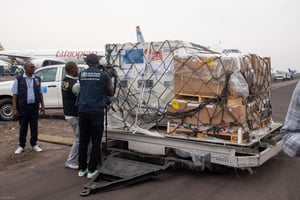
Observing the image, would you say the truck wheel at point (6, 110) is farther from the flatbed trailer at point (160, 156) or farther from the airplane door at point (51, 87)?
the flatbed trailer at point (160, 156)

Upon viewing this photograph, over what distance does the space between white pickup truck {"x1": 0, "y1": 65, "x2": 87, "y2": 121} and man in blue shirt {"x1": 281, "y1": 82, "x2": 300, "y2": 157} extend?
398 inches

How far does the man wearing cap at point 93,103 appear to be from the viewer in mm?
5578

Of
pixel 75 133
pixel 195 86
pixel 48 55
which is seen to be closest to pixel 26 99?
pixel 75 133

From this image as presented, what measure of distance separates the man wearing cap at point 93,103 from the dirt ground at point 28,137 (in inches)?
72.3

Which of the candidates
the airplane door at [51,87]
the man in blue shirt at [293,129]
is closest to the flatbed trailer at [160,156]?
the man in blue shirt at [293,129]

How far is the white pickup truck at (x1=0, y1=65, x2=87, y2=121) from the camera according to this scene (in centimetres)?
1177

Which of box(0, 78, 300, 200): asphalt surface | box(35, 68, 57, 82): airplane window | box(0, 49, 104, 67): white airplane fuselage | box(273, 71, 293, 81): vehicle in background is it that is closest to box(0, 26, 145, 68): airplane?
box(0, 49, 104, 67): white airplane fuselage

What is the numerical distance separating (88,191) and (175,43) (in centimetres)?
284

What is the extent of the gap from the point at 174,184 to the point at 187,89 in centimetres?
156

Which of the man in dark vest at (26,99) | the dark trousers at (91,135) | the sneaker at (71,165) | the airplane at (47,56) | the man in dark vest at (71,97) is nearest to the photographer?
the dark trousers at (91,135)

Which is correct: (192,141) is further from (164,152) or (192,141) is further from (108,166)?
(108,166)

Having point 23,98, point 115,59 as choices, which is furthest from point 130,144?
point 23,98

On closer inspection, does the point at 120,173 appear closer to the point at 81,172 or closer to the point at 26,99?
the point at 81,172

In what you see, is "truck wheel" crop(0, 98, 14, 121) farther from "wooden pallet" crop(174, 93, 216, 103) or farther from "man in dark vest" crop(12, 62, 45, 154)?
"wooden pallet" crop(174, 93, 216, 103)
